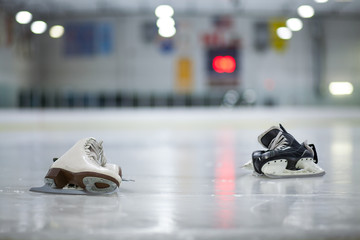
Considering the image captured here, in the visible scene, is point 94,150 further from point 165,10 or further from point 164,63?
point 164,63

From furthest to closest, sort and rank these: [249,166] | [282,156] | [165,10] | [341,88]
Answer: [341,88], [165,10], [249,166], [282,156]

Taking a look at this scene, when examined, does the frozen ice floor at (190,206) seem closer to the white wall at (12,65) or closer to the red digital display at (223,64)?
the white wall at (12,65)

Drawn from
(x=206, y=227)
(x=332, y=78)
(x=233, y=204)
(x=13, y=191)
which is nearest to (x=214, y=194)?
Answer: (x=233, y=204)

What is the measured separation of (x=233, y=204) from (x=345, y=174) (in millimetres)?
1192

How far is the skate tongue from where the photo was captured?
2.61m

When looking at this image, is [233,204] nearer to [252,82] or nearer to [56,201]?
[56,201]

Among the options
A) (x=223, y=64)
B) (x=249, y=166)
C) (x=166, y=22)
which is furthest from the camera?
(x=223, y=64)

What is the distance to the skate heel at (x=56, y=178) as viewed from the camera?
2074 mm

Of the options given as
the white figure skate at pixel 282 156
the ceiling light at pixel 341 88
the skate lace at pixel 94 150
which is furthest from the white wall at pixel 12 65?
the white figure skate at pixel 282 156

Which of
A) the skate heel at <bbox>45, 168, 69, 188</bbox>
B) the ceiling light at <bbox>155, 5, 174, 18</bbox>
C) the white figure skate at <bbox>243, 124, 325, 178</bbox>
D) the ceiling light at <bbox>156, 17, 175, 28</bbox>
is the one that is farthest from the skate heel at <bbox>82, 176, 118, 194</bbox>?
the ceiling light at <bbox>156, 17, 175, 28</bbox>

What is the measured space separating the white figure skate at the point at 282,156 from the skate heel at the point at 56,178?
1.12m

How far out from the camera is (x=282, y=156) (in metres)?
2.56

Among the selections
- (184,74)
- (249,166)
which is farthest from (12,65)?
(249,166)

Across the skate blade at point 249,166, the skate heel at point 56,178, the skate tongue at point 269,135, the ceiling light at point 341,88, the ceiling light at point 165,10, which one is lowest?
the skate blade at point 249,166
